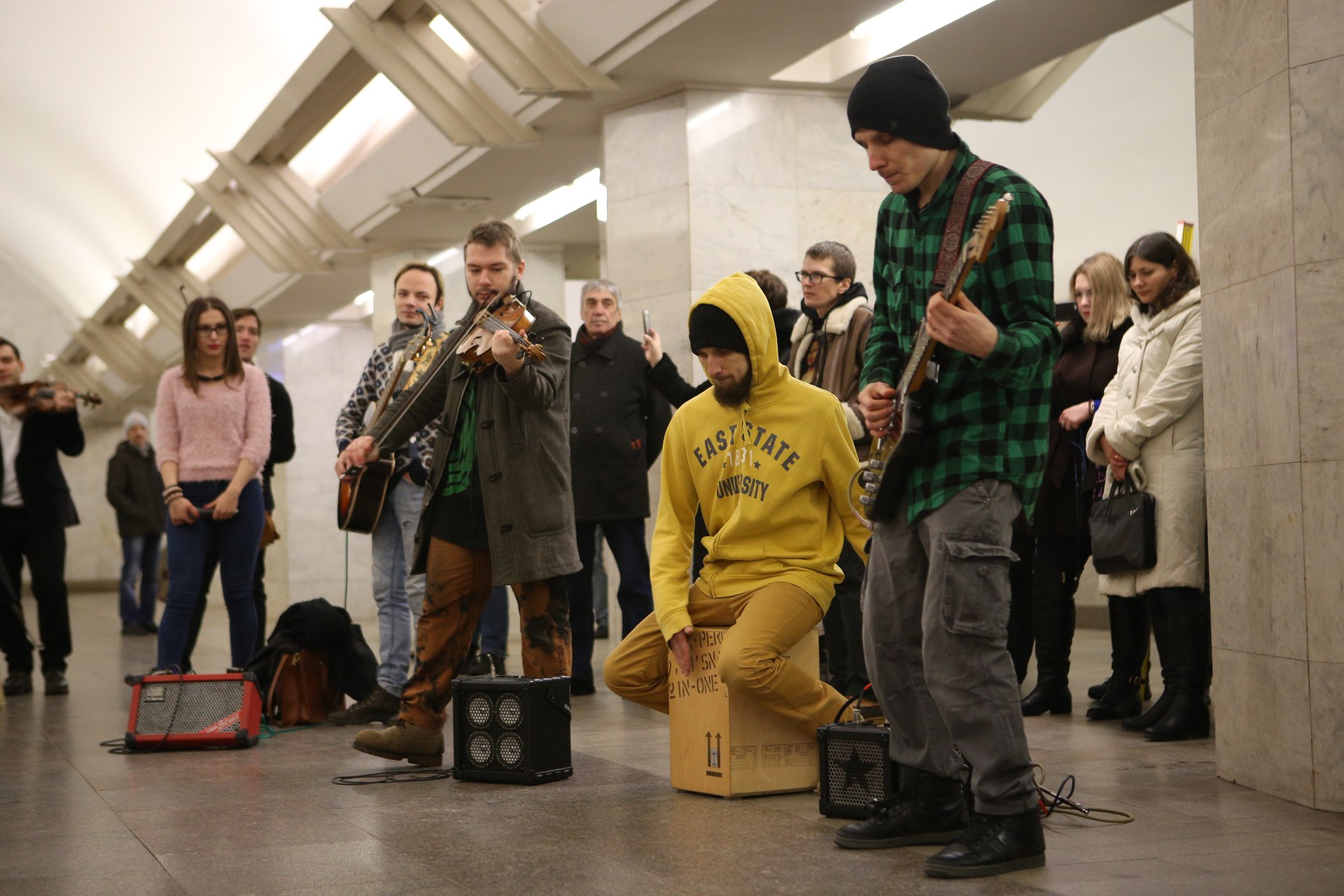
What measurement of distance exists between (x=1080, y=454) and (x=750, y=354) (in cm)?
270

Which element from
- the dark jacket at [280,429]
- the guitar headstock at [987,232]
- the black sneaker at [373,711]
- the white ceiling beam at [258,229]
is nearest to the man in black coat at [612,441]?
the black sneaker at [373,711]

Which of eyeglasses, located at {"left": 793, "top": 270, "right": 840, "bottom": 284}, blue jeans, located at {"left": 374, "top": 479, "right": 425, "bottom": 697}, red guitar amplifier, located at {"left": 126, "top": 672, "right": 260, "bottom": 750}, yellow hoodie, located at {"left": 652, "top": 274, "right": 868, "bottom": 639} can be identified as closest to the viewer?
yellow hoodie, located at {"left": 652, "top": 274, "right": 868, "bottom": 639}

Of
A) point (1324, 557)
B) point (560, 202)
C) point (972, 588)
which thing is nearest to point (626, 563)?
point (1324, 557)

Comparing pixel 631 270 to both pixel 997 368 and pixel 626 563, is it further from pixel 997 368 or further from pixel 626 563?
pixel 997 368

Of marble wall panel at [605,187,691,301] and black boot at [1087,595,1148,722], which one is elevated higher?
marble wall panel at [605,187,691,301]

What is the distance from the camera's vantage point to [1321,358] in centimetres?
415

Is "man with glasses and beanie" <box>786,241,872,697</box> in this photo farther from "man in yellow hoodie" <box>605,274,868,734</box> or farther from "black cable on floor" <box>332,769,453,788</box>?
"black cable on floor" <box>332,769,453,788</box>

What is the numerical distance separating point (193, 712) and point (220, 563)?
149cm

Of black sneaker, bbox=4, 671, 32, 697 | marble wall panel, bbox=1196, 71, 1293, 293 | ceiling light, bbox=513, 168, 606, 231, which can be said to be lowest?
black sneaker, bbox=4, 671, 32, 697

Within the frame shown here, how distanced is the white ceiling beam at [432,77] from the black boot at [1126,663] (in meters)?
5.33

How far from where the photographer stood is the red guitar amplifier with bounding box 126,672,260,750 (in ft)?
19.6

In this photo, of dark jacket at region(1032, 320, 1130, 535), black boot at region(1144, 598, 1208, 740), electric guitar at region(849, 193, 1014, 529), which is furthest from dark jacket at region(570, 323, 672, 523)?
electric guitar at region(849, 193, 1014, 529)

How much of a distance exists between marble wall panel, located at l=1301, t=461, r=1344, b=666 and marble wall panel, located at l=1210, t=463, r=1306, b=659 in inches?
1.2

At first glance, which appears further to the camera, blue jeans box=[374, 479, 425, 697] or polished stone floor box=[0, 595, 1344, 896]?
blue jeans box=[374, 479, 425, 697]
